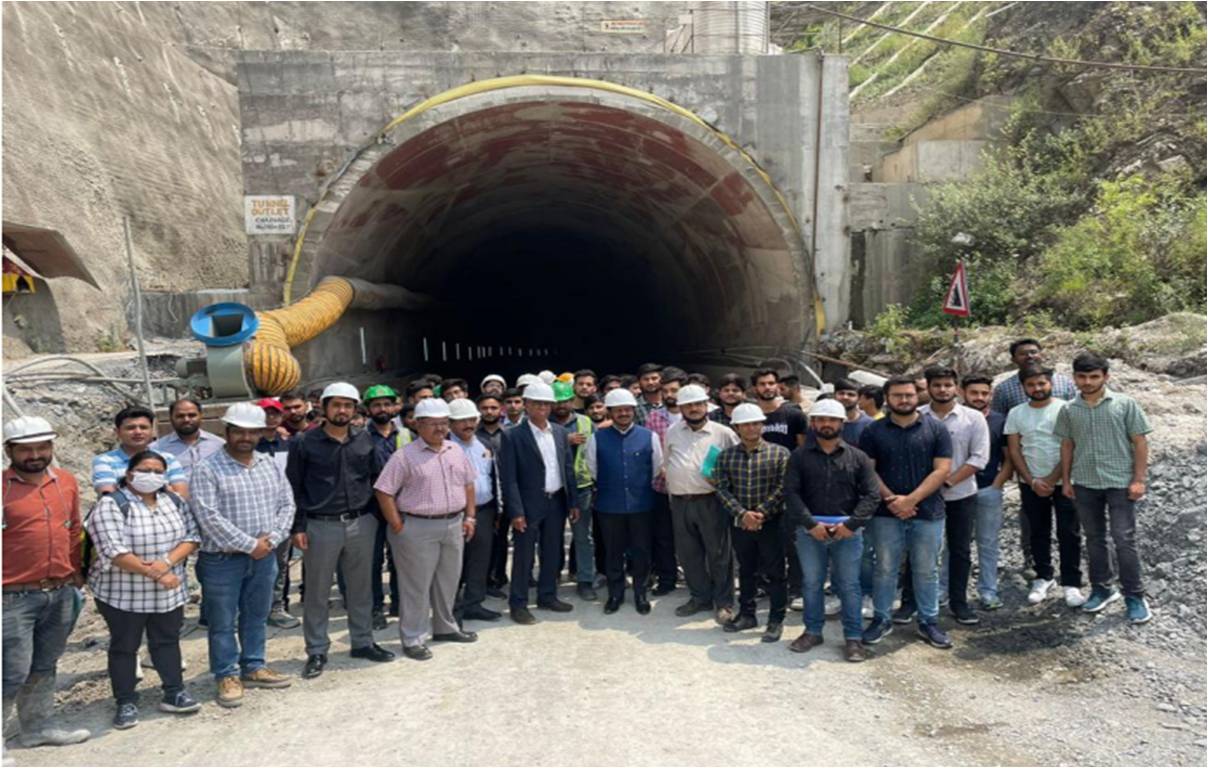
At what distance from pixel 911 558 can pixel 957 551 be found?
474 millimetres

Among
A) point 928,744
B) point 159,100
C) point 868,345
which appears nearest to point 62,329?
point 159,100

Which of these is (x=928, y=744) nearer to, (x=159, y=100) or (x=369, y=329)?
(x=369, y=329)

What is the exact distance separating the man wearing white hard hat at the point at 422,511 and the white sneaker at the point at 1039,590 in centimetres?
408

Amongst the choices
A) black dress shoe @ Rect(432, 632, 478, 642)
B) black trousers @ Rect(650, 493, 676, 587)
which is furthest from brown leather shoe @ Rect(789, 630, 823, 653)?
black dress shoe @ Rect(432, 632, 478, 642)

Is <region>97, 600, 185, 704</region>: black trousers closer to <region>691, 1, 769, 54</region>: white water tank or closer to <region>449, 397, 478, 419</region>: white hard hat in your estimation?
<region>449, 397, 478, 419</region>: white hard hat

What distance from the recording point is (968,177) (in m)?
13.9

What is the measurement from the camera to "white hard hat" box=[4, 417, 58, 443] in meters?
4.50

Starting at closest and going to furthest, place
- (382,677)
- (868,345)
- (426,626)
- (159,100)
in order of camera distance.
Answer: (382,677)
(426,626)
(868,345)
(159,100)

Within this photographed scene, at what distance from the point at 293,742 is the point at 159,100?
86.9ft

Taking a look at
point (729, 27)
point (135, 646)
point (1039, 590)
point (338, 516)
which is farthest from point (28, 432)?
point (729, 27)

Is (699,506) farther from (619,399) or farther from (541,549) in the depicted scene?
(541,549)

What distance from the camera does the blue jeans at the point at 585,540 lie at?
7066 millimetres

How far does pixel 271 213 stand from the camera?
42.0 ft

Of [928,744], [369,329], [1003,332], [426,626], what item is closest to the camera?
[928,744]
